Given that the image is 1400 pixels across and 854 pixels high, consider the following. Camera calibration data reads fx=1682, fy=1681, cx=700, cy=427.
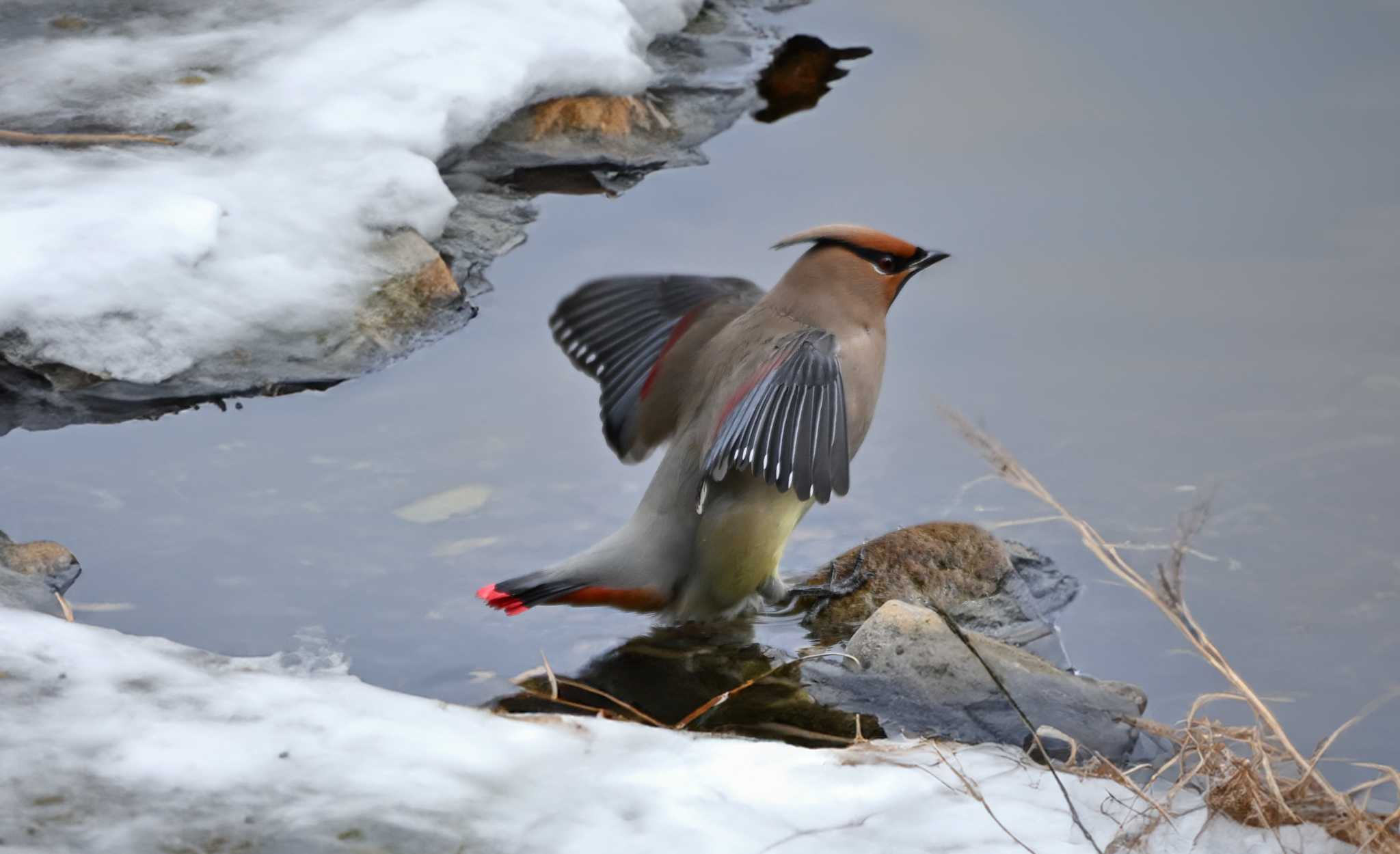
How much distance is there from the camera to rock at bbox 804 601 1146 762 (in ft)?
10.4

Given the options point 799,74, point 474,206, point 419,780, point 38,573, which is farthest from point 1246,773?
point 799,74

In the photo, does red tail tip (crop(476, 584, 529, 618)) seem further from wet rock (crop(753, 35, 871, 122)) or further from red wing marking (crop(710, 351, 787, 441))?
wet rock (crop(753, 35, 871, 122))

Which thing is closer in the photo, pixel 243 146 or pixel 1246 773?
pixel 1246 773

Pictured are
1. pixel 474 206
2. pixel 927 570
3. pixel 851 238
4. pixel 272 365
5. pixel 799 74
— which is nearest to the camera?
pixel 927 570

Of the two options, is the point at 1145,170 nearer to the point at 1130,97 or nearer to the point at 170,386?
the point at 1130,97

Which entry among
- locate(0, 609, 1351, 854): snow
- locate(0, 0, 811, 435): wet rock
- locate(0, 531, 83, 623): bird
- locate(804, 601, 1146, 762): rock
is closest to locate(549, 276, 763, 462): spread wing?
locate(0, 0, 811, 435): wet rock

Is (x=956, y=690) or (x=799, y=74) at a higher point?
(x=799, y=74)

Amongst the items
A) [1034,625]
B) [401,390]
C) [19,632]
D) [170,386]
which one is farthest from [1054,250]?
[19,632]

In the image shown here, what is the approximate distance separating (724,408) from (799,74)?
8.99ft

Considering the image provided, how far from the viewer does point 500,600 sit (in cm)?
343

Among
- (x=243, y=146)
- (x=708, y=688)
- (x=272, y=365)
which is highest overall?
(x=243, y=146)

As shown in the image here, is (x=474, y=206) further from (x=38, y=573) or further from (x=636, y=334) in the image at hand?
(x=38, y=573)

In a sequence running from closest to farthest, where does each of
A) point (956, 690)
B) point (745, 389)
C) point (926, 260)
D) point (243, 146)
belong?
point (956, 690)
point (745, 389)
point (926, 260)
point (243, 146)

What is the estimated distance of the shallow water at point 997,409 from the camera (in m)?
3.55
